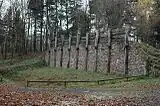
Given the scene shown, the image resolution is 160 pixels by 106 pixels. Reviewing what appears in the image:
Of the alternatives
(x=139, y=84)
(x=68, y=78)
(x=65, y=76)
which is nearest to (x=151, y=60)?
(x=139, y=84)

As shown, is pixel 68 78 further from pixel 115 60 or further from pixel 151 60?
pixel 151 60

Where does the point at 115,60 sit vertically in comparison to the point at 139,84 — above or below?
above

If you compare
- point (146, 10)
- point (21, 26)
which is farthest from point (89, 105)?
point (21, 26)

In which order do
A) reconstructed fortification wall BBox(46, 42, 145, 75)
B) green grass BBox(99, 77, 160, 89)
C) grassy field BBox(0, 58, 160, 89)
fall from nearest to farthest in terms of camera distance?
green grass BBox(99, 77, 160, 89)
grassy field BBox(0, 58, 160, 89)
reconstructed fortification wall BBox(46, 42, 145, 75)

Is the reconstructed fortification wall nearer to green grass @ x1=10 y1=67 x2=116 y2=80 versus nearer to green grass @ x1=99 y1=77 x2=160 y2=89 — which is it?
green grass @ x1=10 y1=67 x2=116 y2=80

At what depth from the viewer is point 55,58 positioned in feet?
163

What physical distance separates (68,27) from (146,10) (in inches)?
1241

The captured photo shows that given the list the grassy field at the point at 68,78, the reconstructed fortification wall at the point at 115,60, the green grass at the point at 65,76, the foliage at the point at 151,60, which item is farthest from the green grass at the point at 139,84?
the green grass at the point at 65,76

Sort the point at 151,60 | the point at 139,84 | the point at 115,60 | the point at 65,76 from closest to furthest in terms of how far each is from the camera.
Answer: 1. the point at 139,84
2. the point at 151,60
3. the point at 115,60
4. the point at 65,76

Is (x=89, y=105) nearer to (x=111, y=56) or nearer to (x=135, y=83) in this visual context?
(x=135, y=83)

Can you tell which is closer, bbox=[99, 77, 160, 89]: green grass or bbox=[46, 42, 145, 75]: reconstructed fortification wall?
bbox=[99, 77, 160, 89]: green grass

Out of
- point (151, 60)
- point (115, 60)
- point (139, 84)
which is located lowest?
point (139, 84)

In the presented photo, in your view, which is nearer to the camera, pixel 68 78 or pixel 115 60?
pixel 68 78

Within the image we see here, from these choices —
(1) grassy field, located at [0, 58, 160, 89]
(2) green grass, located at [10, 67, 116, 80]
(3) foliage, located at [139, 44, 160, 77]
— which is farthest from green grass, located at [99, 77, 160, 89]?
(2) green grass, located at [10, 67, 116, 80]
